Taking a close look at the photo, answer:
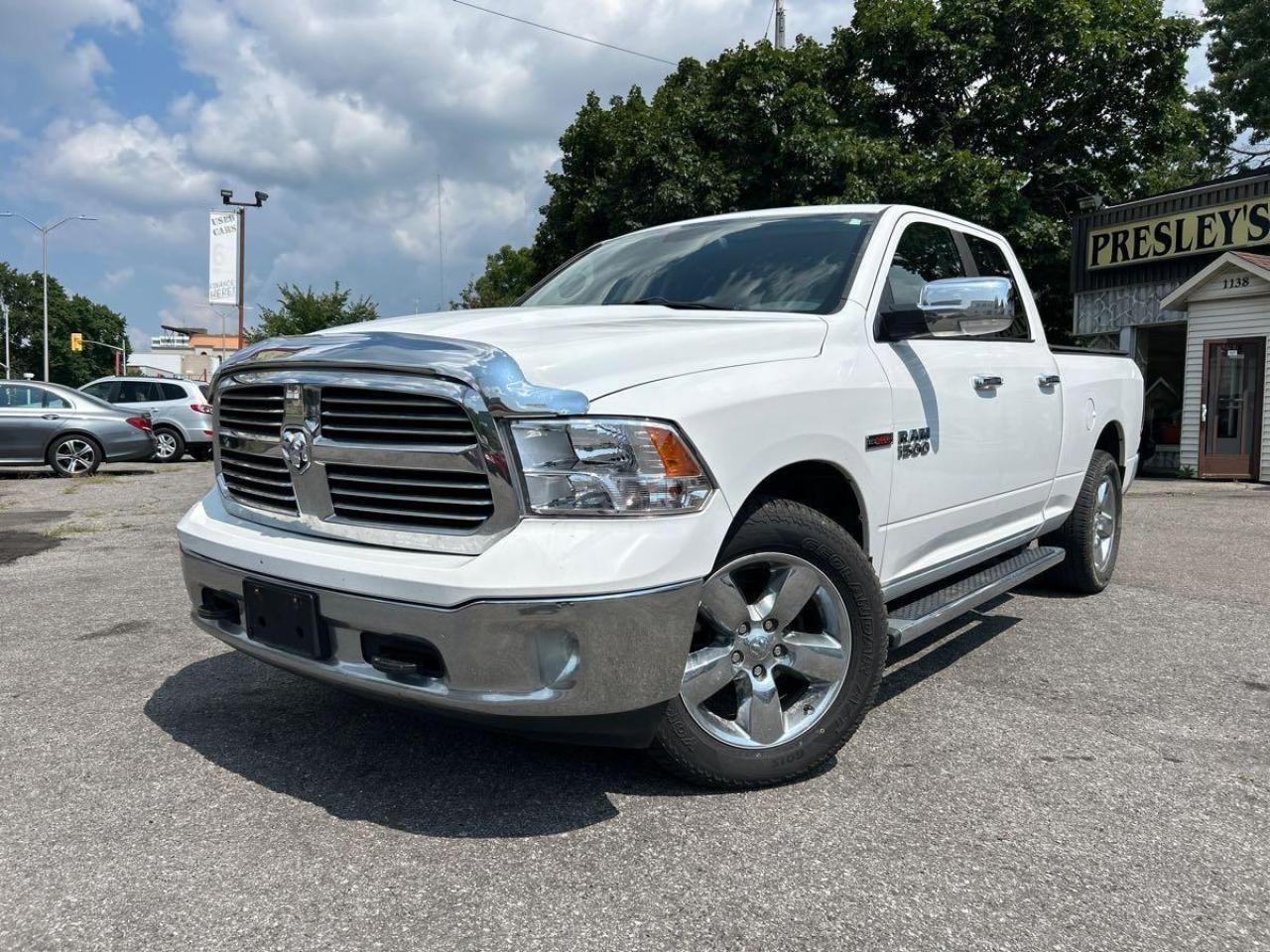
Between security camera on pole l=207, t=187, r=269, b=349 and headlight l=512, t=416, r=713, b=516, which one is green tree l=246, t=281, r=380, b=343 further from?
headlight l=512, t=416, r=713, b=516

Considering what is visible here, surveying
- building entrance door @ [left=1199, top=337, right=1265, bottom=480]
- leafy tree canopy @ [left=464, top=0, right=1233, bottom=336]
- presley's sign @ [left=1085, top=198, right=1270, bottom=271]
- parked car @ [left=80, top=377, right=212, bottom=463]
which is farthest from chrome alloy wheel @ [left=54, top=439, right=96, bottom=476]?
building entrance door @ [left=1199, top=337, right=1265, bottom=480]

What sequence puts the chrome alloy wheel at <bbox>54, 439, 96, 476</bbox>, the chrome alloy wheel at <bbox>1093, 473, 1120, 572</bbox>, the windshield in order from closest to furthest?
the windshield → the chrome alloy wheel at <bbox>1093, 473, 1120, 572</bbox> → the chrome alloy wheel at <bbox>54, 439, 96, 476</bbox>

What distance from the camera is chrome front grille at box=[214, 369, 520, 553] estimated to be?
2459mm

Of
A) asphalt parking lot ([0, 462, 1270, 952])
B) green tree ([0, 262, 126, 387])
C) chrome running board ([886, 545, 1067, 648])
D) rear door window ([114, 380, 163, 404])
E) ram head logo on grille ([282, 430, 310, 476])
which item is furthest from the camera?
green tree ([0, 262, 126, 387])

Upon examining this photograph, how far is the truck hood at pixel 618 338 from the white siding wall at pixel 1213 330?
1469 centimetres

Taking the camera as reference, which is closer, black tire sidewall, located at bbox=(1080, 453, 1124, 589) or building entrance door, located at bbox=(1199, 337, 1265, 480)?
black tire sidewall, located at bbox=(1080, 453, 1124, 589)

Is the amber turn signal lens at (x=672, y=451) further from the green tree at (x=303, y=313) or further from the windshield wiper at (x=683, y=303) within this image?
the green tree at (x=303, y=313)

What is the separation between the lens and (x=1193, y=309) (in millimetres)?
15883

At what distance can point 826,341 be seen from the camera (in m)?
3.19

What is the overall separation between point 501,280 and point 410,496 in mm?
44539

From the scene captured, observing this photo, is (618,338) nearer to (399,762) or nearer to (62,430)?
(399,762)

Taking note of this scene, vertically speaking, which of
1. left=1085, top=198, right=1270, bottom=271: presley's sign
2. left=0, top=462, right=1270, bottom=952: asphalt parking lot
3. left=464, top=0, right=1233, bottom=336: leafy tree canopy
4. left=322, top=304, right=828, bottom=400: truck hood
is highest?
left=464, top=0, right=1233, bottom=336: leafy tree canopy

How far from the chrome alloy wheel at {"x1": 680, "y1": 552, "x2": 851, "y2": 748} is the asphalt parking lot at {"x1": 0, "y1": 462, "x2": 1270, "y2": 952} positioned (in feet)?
0.76

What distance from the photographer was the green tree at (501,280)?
42.2m
